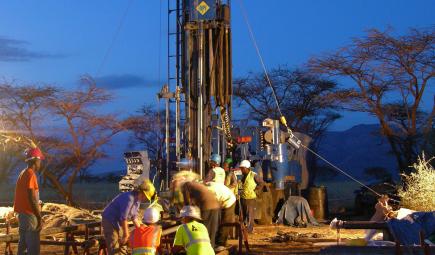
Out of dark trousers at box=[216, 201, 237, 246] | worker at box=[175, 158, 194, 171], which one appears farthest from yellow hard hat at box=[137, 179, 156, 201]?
worker at box=[175, 158, 194, 171]

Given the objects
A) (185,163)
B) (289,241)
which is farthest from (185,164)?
(289,241)

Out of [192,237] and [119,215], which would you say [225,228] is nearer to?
[119,215]

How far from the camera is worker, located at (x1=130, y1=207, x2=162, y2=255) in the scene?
819 centimetres

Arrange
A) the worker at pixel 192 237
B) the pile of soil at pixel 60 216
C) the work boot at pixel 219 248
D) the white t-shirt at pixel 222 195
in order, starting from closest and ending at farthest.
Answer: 1. the worker at pixel 192 237
2. the work boot at pixel 219 248
3. the white t-shirt at pixel 222 195
4. the pile of soil at pixel 60 216

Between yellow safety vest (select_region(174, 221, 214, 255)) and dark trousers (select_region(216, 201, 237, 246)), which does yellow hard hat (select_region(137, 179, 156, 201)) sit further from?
dark trousers (select_region(216, 201, 237, 246))

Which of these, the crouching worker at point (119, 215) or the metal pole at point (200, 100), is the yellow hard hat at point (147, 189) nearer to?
the crouching worker at point (119, 215)

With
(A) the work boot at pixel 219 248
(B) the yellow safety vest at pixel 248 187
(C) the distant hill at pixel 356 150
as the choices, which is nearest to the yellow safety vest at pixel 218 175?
(B) the yellow safety vest at pixel 248 187

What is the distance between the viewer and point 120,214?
9328mm

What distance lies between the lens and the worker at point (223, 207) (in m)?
13.1

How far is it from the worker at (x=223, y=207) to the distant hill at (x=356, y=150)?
58.6m

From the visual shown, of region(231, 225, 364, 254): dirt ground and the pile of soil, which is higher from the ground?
the pile of soil

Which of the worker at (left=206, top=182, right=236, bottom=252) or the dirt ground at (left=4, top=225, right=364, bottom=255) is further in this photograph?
the dirt ground at (left=4, top=225, right=364, bottom=255)

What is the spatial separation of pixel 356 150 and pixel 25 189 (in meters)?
80.1

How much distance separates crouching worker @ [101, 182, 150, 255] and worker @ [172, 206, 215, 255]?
0.98 metres
